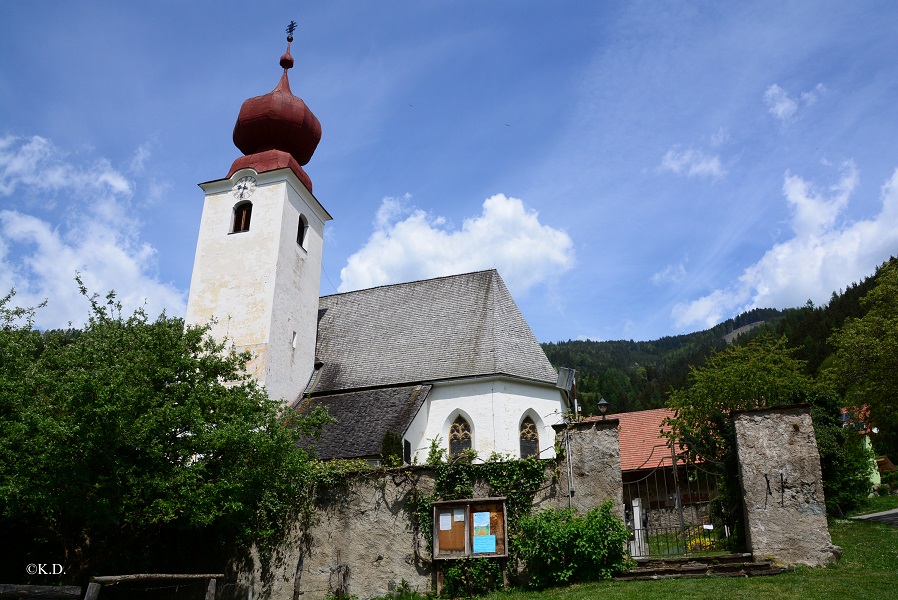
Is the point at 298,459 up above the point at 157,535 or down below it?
above

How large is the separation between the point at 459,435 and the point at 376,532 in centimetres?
851

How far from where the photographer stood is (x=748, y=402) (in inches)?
898

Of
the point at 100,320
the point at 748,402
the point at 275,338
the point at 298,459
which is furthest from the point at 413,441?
the point at 748,402

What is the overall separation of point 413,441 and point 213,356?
8.21m

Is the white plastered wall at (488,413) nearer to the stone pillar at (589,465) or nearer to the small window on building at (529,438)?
the small window on building at (529,438)

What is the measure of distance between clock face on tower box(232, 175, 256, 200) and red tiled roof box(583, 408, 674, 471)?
55.9ft

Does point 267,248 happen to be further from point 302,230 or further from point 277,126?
point 277,126

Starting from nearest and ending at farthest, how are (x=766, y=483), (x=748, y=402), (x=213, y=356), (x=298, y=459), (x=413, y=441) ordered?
(x=766, y=483)
(x=298, y=459)
(x=213, y=356)
(x=413, y=441)
(x=748, y=402)

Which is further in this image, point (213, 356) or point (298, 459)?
point (213, 356)

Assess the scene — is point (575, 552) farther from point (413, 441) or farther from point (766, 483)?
point (413, 441)

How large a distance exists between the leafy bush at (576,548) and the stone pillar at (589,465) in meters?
0.27

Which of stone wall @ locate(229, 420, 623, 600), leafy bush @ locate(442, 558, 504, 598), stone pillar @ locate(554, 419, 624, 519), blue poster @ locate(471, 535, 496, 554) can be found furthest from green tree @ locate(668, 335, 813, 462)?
leafy bush @ locate(442, 558, 504, 598)

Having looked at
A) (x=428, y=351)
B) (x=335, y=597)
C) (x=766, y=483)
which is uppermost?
(x=428, y=351)

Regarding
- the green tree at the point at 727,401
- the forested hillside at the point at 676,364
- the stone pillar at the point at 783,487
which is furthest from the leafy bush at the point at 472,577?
the forested hillside at the point at 676,364
